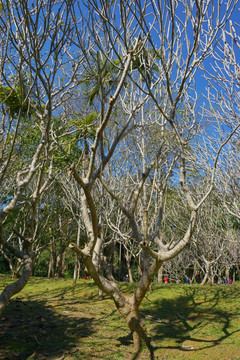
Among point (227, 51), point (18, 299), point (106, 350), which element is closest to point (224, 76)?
point (227, 51)

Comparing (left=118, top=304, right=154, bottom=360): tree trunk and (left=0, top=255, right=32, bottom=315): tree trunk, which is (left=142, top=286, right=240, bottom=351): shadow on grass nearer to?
(left=118, top=304, right=154, bottom=360): tree trunk

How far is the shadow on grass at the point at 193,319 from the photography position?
4.41 meters

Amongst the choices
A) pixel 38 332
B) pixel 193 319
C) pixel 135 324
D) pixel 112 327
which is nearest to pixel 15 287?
pixel 135 324

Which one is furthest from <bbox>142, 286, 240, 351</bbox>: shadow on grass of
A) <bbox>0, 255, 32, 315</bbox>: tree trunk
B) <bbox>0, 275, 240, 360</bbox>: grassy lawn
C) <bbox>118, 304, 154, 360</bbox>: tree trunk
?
<bbox>0, 255, 32, 315</bbox>: tree trunk

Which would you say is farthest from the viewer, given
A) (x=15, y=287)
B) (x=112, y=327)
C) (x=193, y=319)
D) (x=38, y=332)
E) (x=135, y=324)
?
(x=193, y=319)

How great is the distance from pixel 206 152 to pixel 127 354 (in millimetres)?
3046

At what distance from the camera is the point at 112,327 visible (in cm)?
494

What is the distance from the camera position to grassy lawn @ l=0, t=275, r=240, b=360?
392 centimetres

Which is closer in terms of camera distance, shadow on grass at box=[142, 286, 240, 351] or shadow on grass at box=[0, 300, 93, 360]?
shadow on grass at box=[0, 300, 93, 360]

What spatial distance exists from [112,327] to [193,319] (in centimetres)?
141

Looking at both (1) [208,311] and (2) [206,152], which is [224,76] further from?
(1) [208,311]

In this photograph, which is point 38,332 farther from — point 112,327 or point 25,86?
point 25,86

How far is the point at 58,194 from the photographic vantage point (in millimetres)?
11680

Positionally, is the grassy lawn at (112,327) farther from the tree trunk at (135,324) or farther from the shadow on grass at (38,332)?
the tree trunk at (135,324)
